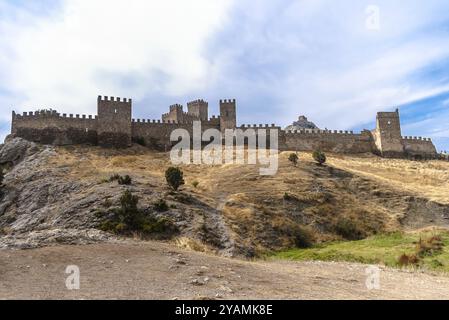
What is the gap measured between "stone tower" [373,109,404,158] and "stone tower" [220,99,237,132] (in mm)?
18418

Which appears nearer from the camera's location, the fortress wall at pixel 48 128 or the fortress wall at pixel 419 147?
the fortress wall at pixel 48 128

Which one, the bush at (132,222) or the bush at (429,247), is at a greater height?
the bush at (132,222)

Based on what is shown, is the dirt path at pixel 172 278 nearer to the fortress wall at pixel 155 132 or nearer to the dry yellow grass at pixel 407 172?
the dry yellow grass at pixel 407 172

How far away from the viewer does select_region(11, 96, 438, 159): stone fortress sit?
1788 inches

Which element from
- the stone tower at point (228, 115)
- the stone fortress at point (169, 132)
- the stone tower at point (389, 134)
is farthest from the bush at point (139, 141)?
the stone tower at point (389, 134)

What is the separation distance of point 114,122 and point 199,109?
1838cm

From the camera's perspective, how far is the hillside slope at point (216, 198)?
1072 inches

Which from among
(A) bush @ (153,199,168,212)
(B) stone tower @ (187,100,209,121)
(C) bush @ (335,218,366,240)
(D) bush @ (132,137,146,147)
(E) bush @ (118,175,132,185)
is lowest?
(C) bush @ (335,218,366,240)

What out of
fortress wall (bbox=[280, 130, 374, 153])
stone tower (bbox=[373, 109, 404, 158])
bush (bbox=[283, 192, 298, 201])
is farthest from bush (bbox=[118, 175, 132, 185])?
stone tower (bbox=[373, 109, 404, 158])

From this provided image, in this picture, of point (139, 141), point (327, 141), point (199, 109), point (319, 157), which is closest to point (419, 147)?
point (327, 141)

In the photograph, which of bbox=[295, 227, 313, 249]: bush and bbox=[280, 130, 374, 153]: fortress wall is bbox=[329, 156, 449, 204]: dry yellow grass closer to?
bbox=[280, 130, 374, 153]: fortress wall

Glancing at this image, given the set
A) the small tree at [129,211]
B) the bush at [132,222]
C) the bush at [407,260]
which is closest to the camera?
the bush at [407,260]

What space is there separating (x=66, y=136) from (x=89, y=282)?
3446 cm
